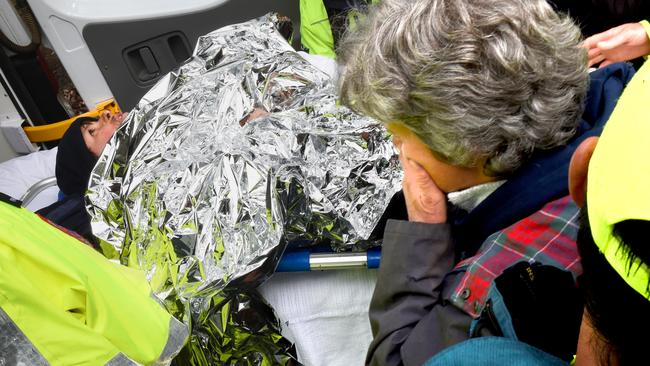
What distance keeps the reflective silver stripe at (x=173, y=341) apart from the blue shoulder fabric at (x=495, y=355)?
1.59 feet

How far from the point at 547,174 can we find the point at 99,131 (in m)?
1.48

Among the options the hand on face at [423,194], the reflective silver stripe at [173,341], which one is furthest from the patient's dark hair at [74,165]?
the hand on face at [423,194]

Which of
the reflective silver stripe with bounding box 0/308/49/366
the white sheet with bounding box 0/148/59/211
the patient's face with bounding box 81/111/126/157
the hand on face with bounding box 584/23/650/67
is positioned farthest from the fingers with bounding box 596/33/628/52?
the white sheet with bounding box 0/148/59/211

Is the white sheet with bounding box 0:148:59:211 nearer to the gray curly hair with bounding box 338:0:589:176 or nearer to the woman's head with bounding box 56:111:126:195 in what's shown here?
the woman's head with bounding box 56:111:126:195

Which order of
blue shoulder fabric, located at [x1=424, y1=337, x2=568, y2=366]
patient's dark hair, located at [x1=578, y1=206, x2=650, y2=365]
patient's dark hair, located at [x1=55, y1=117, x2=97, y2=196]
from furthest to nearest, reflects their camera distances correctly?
patient's dark hair, located at [x1=55, y1=117, x2=97, y2=196] < blue shoulder fabric, located at [x1=424, y1=337, x2=568, y2=366] < patient's dark hair, located at [x1=578, y1=206, x2=650, y2=365]

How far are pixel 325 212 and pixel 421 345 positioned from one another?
13.5 inches

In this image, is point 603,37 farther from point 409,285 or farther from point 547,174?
point 409,285

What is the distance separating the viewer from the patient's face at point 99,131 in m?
1.56

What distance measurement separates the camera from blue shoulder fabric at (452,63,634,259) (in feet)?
2.00

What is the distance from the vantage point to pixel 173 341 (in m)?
0.79

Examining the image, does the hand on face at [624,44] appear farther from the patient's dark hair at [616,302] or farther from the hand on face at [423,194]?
the patient's dark hair at [616,302]

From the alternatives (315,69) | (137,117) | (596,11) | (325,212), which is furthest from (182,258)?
(596,11)

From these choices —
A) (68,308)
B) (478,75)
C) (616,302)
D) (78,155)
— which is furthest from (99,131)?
(616,302)

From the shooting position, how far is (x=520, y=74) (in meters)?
0.57
